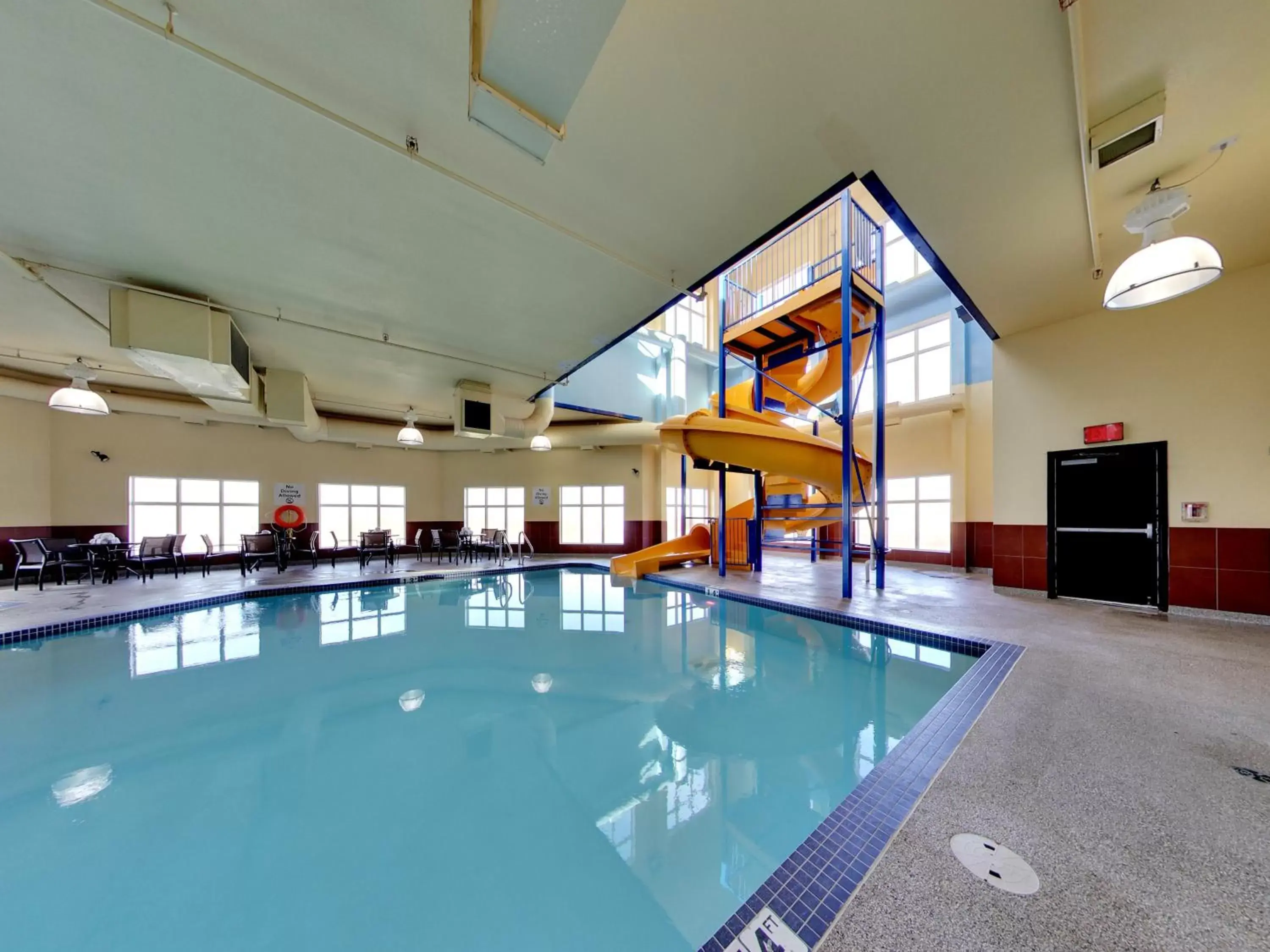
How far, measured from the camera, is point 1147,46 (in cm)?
180

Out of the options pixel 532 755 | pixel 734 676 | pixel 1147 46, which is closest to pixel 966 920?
pixel 532 755

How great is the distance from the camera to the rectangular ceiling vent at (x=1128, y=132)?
2039 millimetres

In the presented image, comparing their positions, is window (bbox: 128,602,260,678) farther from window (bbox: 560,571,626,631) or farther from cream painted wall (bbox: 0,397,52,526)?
cream painted wall (bbox: 0,397,52,526)

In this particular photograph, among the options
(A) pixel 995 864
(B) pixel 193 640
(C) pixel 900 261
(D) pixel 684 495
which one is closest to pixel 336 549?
(B) pixel 193 640

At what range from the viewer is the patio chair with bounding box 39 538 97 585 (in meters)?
5.84

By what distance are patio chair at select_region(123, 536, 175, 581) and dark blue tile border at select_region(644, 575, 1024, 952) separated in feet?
29.9

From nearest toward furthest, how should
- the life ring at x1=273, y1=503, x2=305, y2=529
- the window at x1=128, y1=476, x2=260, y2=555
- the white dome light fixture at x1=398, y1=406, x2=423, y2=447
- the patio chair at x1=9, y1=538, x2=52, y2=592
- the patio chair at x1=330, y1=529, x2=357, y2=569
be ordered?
the patio chair at x1=9, y1=538, x2=52, y2=592 < the white dome light fixture at x1=398, y1=406, x2=423, y2=447 < the window at x1=128, y1=476, x2=260, y2=555 < the life ring at x1=273, y1=503, x2=305, y2=529 < the patio chair at x1=330, y1=529, x2=357, y2=569

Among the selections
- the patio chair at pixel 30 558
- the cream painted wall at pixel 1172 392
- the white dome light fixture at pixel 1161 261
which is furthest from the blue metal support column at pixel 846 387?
the patio chair at pixel 30 558

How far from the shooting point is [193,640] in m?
3.93

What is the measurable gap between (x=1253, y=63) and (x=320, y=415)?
33.9 ft

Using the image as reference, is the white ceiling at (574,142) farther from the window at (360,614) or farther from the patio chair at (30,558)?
the patio chair at (30,558)

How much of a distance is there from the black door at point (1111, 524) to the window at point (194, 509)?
11.6m

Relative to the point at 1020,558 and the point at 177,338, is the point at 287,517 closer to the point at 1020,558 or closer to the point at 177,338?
the point at 177,338

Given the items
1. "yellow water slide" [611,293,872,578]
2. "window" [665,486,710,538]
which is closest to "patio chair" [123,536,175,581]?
"yellow water slide" [611,293,872,578]
